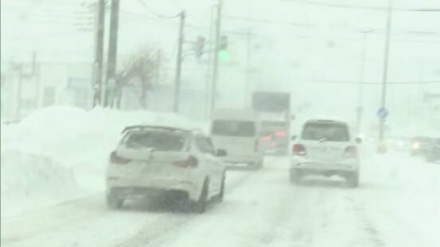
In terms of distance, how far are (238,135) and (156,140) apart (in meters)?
15.5

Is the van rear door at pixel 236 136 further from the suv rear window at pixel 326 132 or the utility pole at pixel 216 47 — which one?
the suv rear window at pixel 326 132

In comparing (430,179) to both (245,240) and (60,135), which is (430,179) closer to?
(60,135)

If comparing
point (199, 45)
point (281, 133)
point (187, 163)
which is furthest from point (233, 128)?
point (187, 163)

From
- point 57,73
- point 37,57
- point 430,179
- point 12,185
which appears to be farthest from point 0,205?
point 57,73

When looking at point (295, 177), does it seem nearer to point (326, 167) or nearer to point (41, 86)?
point (326, 167)

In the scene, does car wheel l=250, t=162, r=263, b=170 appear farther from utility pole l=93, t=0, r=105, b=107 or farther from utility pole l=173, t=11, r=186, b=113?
utility pole l=93, t=0, r=105, b=107

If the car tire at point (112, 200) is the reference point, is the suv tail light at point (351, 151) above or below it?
above

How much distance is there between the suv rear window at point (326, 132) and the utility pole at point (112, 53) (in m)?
5.34

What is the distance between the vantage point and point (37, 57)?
60.5 feet

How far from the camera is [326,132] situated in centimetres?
2311

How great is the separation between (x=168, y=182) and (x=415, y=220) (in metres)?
4.06

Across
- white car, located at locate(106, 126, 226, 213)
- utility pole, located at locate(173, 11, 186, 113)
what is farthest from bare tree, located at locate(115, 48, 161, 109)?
white car, located at locate(106, 126, 226, 213)

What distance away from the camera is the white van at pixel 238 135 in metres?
30.5

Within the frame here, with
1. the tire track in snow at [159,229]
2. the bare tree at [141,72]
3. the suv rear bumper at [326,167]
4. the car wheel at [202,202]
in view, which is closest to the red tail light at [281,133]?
the bare tree at [141,72]
